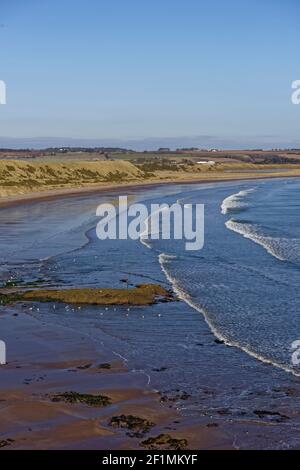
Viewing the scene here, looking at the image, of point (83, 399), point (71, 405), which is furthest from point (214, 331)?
point (71, 405)

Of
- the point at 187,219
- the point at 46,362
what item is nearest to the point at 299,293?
the point at 46,362

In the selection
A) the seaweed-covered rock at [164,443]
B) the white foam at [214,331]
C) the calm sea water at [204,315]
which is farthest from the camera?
the white foam at [214,331]

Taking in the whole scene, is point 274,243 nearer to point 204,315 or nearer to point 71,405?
point 204,315

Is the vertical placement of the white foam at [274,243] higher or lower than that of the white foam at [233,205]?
lower

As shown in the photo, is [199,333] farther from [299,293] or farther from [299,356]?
[299,293]

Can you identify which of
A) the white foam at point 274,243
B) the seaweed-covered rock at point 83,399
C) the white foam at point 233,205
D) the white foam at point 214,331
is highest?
the white foam at point 233,205

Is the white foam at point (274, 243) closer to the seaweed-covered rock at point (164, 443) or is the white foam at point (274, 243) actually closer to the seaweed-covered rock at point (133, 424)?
the seaweed-covered rock at point (133, 424)

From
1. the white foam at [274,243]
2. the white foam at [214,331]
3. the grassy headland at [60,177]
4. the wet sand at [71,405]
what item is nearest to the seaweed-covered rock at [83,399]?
the wet sand at [71,405]

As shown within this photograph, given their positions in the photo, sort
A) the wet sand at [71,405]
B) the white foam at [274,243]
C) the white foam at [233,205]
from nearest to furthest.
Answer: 1. the wet sand at [71,405]
2. the white foam at [274,243]
3. the white foam at [233,205]
